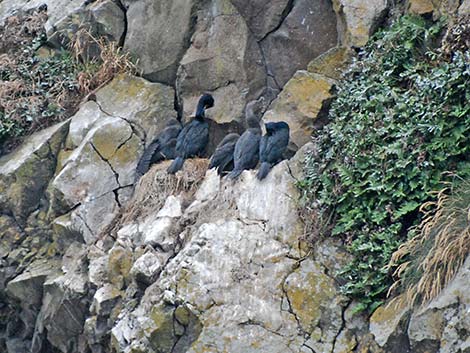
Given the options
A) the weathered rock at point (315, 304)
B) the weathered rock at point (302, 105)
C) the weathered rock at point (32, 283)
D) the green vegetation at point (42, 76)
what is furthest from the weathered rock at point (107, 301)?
the green vegetation at point (42, 76)

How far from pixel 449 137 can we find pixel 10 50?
749 centimetres

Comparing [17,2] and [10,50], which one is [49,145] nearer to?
[10,50]

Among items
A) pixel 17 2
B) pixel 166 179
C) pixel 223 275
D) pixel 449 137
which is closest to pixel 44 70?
pixel 17 2

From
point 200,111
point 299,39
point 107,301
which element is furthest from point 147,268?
point 299,39

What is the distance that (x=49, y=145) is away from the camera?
12672 millimetres

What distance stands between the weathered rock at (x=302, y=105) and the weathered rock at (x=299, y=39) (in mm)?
892

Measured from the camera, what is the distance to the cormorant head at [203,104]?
12.1m

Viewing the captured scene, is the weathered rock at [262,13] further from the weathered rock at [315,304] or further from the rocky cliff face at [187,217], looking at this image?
the weathered rock at [315,304]

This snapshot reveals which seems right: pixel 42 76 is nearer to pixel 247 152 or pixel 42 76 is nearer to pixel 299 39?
pixel 299 39

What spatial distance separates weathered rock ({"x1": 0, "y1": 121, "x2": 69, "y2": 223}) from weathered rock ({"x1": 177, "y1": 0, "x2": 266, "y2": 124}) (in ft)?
6.32

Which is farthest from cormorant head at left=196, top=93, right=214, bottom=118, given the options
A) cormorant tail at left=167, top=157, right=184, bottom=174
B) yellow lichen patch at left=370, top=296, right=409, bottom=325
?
yellow lichen patch at left=370, top=296, right=409, bottom=325

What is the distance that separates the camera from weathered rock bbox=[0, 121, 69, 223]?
41.0 ft

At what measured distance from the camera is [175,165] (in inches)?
454

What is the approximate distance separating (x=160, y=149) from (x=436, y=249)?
4.84 metres
